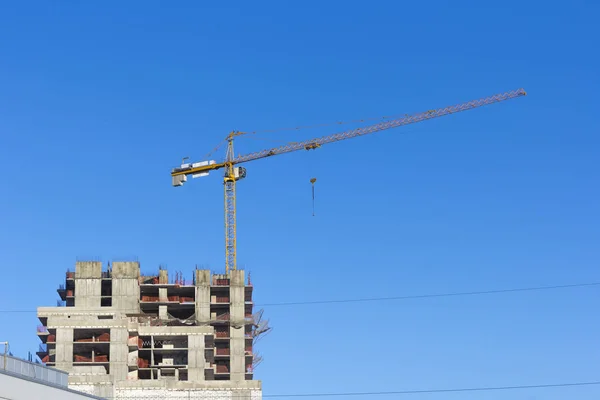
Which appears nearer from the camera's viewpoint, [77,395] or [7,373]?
[7,373]

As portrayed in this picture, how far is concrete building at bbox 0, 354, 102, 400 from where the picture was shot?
92.5 meters

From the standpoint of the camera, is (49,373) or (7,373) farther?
(49,373)

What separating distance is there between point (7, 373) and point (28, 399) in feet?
14.0

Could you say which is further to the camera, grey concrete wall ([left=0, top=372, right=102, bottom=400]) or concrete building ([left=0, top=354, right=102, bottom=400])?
concrete building ([left=0, top=354, right=102, bottom=400])

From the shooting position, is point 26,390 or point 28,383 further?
point 28,383

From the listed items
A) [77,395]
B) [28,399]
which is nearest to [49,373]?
[77,395]

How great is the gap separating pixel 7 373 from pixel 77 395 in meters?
13.0

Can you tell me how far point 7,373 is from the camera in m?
92.3

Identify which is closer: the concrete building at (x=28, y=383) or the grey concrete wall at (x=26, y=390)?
the grey concrete wall at (x=26, y=390)

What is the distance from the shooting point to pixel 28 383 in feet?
314

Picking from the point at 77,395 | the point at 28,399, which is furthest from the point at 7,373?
the point at 77,395

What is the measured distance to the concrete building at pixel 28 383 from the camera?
9250cm

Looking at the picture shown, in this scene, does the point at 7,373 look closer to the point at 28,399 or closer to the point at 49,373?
the point at 28,399

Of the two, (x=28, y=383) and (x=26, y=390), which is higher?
(x=28, y=383)
